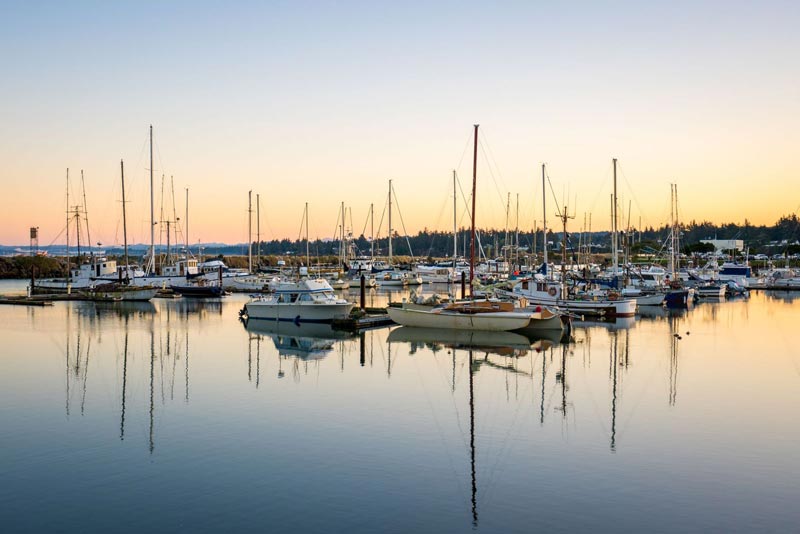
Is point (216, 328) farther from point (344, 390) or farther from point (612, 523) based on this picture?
point (612, 523)

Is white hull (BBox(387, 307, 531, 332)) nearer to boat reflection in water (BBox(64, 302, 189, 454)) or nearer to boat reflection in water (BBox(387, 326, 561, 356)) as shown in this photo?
boat reflection in water (BBox(387, 326, 561, 356))

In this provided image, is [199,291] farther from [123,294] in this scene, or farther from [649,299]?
[649,299]

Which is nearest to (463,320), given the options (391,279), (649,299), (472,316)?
(472,316)

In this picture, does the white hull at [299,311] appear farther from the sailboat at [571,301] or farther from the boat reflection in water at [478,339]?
the sailboat at [571,301]

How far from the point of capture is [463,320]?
3944 centimetres

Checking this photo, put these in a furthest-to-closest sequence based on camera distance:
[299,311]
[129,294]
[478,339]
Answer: [129,294]
[299,311]
[478,339]

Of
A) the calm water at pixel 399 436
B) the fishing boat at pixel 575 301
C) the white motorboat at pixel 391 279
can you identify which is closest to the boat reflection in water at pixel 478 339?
the calm water at pixel 399 436

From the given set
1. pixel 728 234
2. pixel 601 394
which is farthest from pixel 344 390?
pixel 728 234

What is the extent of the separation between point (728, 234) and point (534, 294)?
163 meters

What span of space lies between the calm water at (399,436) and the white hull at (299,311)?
715cm

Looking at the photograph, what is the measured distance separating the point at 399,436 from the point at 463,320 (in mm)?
20973

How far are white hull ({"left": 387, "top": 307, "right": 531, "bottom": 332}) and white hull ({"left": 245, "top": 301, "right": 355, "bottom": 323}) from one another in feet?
12.5

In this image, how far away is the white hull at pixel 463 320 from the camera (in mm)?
38500

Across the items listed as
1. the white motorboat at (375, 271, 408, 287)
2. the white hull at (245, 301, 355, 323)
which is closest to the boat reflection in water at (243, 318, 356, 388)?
the white hull at (245, 301, 355, 323)
